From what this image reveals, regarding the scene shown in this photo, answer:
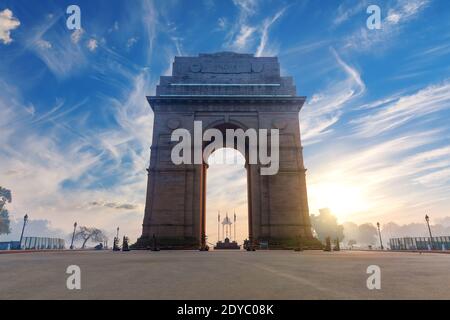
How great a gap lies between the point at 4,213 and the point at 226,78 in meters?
61.8

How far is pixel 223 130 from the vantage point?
29.8 m

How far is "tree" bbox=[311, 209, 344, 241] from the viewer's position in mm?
83438

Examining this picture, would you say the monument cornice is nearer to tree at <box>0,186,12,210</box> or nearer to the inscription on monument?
the inscription on monument

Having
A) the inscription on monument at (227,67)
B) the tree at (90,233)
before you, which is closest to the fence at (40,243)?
the inscription on monument at (227,67)

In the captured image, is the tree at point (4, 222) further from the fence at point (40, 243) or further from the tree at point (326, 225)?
the tree at point (326, 225)

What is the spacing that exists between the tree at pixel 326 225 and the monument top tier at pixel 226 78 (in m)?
65.1

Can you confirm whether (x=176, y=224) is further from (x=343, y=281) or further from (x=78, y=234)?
Answer: (x=78, y=234)

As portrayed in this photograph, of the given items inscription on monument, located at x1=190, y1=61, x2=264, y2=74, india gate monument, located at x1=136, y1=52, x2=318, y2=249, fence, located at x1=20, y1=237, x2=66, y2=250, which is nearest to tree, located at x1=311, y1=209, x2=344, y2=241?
india gate monument, located at x1=136, y1=52, x2=318, y2=249

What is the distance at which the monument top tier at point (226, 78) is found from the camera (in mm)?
28859
